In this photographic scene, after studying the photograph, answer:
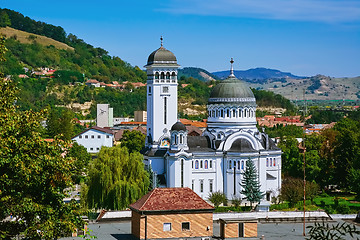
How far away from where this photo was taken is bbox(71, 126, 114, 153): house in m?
104

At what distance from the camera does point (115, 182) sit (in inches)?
2133

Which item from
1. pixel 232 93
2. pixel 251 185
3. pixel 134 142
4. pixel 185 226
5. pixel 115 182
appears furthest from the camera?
pixel 134 142

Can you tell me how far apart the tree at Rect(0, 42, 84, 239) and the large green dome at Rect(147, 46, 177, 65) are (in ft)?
134

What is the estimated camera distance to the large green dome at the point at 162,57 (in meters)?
66.3

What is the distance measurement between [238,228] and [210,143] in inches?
1073

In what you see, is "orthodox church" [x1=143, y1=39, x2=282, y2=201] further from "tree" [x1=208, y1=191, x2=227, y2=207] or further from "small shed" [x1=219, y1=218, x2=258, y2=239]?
"small shed" [x1=219, y1=218, x2=258, y2=239]

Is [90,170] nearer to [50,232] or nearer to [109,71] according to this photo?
[50,232]

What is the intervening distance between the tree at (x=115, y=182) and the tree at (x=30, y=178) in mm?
27657

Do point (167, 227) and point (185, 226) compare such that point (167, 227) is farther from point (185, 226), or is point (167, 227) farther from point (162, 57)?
point (162, 57)

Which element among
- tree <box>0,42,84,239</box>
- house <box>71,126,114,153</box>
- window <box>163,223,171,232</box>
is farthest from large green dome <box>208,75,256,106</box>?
house <box>71,126,114,153</box>

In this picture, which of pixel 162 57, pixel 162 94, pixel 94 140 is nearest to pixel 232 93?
pixel 162 94

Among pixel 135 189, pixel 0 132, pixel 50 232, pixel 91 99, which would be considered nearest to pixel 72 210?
pixel 50 232

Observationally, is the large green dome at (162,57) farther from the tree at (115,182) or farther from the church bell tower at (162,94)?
the tree at (115,182)

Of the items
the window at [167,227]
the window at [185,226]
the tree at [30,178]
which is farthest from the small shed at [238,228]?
the tree at [30,178]
